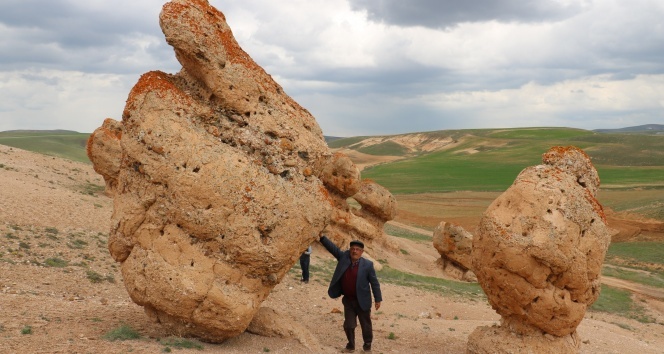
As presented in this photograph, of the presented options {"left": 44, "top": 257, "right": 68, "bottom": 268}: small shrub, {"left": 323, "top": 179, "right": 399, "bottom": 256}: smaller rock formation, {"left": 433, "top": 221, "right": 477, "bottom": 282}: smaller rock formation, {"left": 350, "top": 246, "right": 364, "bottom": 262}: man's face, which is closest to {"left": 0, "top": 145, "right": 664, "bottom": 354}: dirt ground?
{"left": 44, "top": 257, "right": 68, "bottom": 268}: small shrub

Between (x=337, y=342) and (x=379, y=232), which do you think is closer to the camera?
(x=337, y=342)

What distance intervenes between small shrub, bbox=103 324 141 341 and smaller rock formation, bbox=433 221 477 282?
88.0ft

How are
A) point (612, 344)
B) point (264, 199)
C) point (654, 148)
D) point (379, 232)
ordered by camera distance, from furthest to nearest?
1. point (654, 148)
2. point (379, 232)
3. point (612, 344)
4. point (264, 199)

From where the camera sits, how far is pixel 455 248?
36031mm

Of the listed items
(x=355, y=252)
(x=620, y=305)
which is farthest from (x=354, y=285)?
(x=620, y=305)

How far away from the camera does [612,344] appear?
17891mm

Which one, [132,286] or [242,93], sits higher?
[242,93]

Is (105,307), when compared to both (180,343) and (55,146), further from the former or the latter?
(55,146)

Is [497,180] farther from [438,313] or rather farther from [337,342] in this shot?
[337,342]

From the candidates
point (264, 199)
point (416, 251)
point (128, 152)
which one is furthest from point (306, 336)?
point (416, 251)

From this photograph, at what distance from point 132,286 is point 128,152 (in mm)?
2930

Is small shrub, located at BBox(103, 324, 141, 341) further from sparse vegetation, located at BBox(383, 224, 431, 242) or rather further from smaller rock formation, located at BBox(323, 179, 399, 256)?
sparse vegetation, located at BBox(383, 224, 431, 242)

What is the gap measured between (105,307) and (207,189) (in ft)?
18.3

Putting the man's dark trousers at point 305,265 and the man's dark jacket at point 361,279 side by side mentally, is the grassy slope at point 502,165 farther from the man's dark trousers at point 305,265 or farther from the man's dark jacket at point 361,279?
the man's dark jacket at point 361,279
